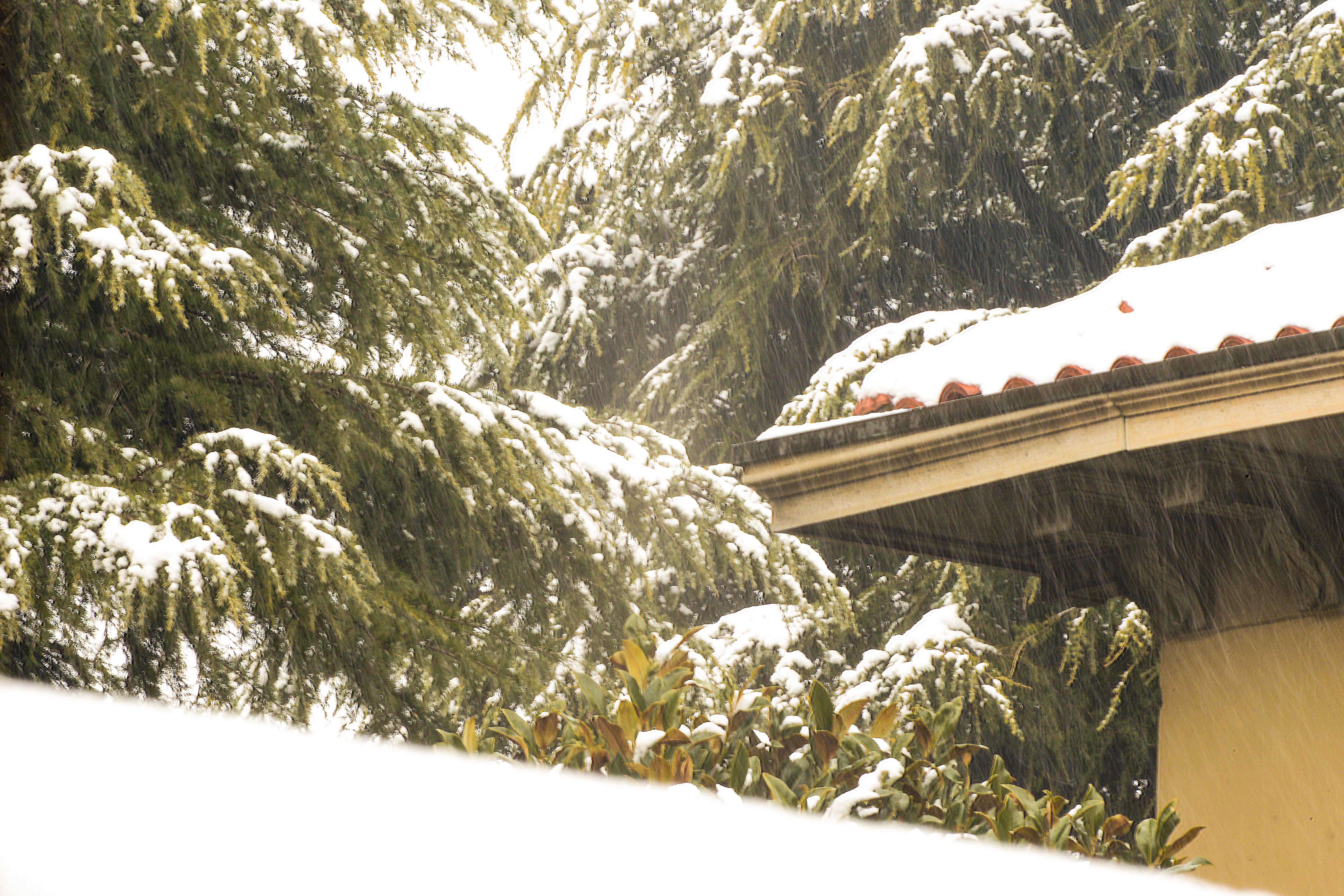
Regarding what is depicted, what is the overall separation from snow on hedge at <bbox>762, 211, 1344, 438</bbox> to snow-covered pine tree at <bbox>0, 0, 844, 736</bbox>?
101 inches

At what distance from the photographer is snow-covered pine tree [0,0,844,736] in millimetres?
4598

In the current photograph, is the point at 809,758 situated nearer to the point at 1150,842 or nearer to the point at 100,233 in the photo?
the point at 1150,842

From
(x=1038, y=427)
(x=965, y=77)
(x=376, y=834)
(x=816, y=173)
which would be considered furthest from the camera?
(x=816, y=173)

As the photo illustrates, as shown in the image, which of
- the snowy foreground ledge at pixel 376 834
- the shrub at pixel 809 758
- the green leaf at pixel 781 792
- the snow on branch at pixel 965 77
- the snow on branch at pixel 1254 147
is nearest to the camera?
the snowy foreground ledge at pixel 376 834

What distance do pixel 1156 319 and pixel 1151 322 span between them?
0.08 feet

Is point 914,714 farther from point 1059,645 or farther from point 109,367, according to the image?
point 1059,645

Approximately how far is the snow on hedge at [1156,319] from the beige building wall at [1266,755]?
1.15 metres

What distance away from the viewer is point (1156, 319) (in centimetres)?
295

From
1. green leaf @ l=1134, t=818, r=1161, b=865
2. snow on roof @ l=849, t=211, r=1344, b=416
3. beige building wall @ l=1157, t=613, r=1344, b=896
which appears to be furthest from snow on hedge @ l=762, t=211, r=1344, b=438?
beige building wall @ l=1157, t=613, r=1344, b=896

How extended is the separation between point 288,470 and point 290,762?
433 centimetres

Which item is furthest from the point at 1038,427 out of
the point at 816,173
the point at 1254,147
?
the point at 816,173

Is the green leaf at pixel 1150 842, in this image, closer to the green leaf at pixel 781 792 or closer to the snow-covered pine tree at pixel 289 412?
the green leaf at pixel 781 792

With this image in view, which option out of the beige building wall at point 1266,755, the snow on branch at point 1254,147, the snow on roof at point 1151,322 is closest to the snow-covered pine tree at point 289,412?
the snow on roof at point 1151,322

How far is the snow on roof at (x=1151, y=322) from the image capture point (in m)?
2.80
